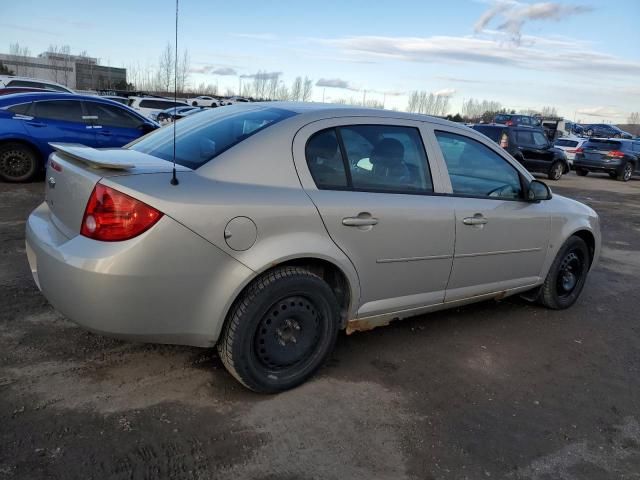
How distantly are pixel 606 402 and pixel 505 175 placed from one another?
1802 mm

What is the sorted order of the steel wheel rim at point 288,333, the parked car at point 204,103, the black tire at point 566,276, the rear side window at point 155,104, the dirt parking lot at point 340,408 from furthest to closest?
1. the parked car at point 204,103
2. the rear side window at point 155,104
3. the black tire at point 566,276
4. the steel wheel rim at point 288,333
5. the dirt parking lot at point 340,408

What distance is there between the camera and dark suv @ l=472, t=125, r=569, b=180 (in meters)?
16.7

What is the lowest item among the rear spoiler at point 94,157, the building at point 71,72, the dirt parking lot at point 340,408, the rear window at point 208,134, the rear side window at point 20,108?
the dirt parking lot at point 340,408

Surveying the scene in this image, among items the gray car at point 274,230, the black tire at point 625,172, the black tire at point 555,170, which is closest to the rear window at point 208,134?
the gray car at point 274,230

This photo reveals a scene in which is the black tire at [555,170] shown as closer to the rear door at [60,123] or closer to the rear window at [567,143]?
the rear window at [567,143]

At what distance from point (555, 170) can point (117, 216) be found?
61.3 ft

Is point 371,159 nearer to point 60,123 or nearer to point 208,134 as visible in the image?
point 208,134

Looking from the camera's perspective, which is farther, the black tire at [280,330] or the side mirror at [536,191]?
the side mirror at [536,191]

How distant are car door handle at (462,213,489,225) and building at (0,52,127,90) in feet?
227

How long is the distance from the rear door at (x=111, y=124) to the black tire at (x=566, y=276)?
7710 mm

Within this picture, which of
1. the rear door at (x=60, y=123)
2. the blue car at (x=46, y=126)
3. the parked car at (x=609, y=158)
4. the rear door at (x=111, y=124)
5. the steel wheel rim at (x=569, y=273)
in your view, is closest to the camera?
the steel wheel rim at (x=569, y=273)

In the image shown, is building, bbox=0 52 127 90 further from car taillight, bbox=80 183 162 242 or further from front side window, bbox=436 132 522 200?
car taillight, bbox=80 183 162 242

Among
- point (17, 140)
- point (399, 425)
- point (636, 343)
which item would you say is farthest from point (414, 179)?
point (17, 140)

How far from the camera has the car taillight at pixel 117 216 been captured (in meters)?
2.57
